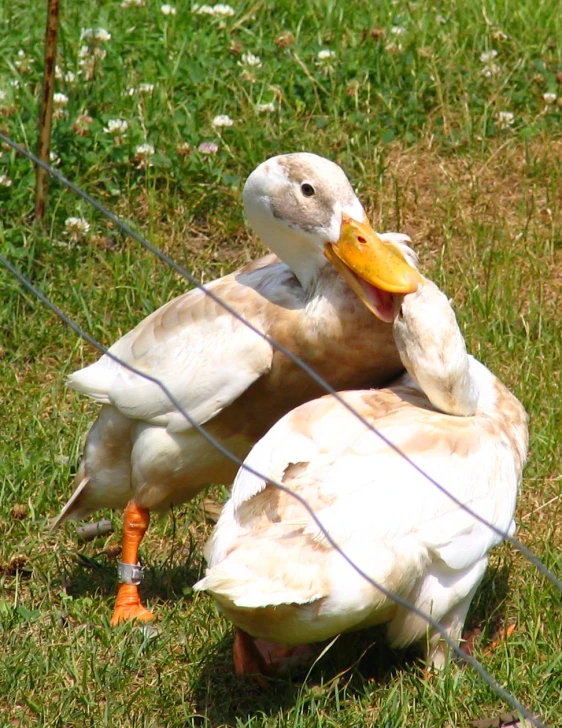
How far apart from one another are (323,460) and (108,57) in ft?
10.4

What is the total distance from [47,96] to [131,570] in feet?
6.70

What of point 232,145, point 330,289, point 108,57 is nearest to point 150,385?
point 330,289

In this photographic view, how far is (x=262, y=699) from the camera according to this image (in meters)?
3.47

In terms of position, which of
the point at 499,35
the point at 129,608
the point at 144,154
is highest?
the point at 499,35

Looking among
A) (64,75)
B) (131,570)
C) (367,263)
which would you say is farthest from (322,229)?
(64,75)

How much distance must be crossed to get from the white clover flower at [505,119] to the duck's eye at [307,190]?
234cm

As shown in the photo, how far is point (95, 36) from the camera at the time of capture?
5.72m

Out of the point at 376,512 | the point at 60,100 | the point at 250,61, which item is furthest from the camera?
the point at 250,61

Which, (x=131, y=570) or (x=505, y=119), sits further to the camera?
(x=505, y=119)

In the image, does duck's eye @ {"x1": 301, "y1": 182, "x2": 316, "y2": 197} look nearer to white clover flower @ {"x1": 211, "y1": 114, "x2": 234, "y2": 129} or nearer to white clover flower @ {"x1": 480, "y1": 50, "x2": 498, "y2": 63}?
white clover flower @ {"x1": 211, "y1": 114, "x2": 234, "y2": 129}

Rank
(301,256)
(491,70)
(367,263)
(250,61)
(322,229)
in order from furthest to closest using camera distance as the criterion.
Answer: (491,70) → (250,61) → (301,256) → (322,229) → (367,263)

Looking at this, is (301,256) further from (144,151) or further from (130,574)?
(144,151)

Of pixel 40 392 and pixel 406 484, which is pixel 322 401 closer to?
pixel 406 484

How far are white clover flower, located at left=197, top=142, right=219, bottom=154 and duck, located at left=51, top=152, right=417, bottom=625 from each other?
155cm
